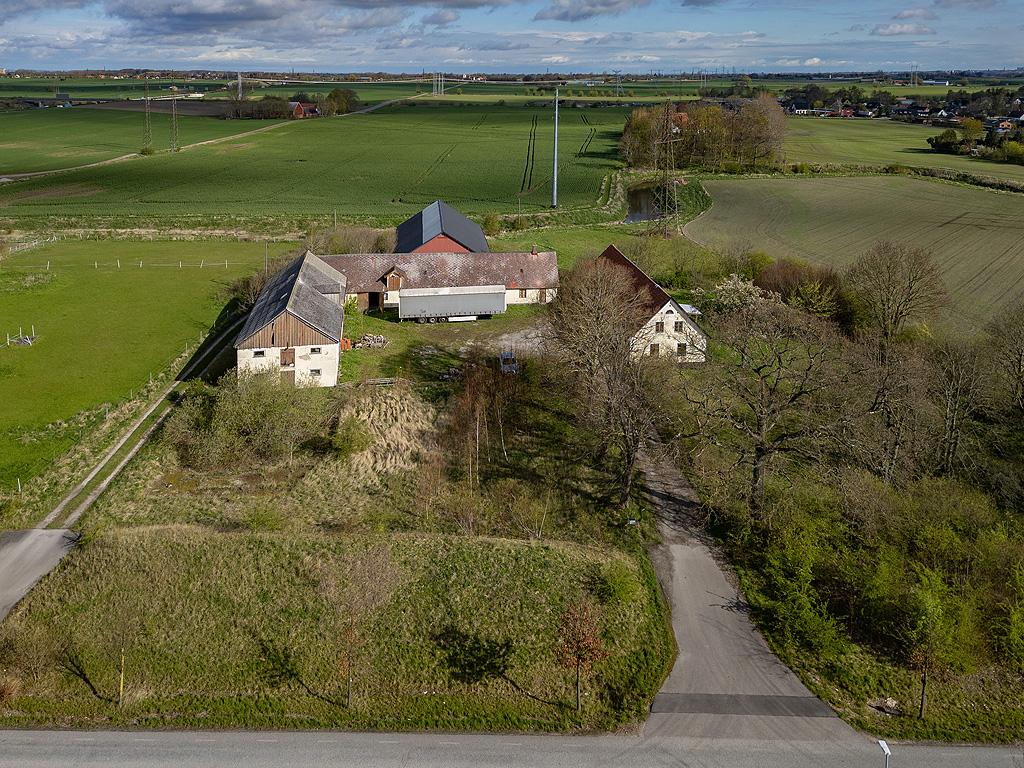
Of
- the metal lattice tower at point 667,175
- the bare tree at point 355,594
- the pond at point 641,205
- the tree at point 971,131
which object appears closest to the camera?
the bare tree at point 355,594

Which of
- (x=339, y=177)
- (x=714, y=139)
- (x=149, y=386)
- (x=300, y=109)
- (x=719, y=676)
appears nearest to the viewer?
(x=719, y=676)

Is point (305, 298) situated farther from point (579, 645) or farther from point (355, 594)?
point (579, 645)

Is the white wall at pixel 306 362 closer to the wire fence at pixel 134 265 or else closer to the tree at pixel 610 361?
the tree at pixel 610 361

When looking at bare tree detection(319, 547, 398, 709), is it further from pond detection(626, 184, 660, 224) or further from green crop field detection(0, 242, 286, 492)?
pond detection(626, 184, 660, 224)

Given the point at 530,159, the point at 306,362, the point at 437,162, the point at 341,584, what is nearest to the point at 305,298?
the point at 306,362

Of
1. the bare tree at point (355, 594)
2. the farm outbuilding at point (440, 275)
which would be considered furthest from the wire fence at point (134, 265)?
the bare tree at point (355, 594)

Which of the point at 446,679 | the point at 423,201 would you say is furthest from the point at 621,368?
the point at 423,201
